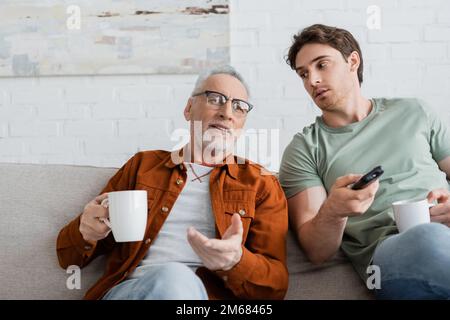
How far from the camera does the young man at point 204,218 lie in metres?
1.34

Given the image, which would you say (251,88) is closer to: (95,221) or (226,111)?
(226,111)

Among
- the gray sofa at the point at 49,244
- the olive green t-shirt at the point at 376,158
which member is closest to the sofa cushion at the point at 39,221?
the gray sofa at the point at 49,244

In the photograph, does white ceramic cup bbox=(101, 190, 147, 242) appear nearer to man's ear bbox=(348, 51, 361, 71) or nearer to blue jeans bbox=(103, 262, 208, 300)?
blue jeans bbox=(103, 262, 208, 300)

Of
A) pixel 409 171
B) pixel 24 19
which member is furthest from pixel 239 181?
pixel 24 19

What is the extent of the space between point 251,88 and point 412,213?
1246 mm

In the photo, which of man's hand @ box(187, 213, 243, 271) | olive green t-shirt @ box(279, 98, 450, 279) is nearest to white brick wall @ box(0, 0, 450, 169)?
olive green t-shirt @ box(279, 98, 450, 279)

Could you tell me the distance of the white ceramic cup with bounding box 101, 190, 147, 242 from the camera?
4.20 ft

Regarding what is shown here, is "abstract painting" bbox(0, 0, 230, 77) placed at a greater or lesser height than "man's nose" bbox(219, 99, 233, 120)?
greater

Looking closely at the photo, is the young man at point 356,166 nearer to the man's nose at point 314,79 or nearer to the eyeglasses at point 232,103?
the man's nose at point 314,79

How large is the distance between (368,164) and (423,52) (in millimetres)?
1034

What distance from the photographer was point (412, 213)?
140cm

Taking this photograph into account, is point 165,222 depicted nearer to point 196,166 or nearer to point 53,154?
point 196,166

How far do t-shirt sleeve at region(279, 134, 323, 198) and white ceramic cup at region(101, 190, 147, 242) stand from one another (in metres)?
0.53

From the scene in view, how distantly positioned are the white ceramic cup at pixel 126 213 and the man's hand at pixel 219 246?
0.16m
